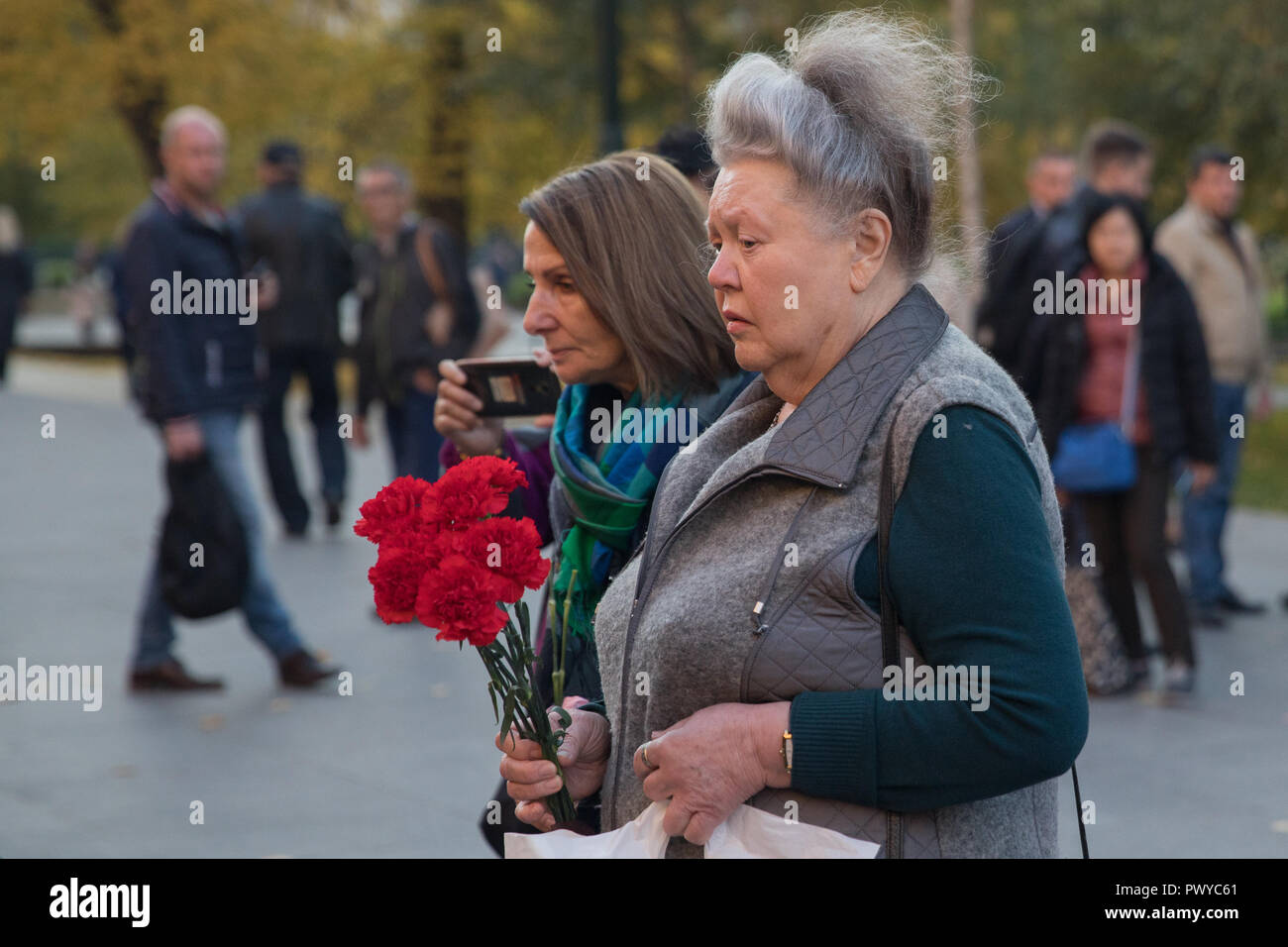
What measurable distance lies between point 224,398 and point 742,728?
17.5ft

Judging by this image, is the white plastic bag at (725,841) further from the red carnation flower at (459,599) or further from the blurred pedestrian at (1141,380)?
the blurred pedestrian at (1141,380)

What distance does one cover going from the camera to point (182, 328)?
6906 mm

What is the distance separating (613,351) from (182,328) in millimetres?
4340

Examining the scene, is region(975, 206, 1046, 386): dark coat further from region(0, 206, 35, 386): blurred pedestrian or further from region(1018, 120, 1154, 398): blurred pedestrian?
region(0, 206, 35, 386): blurred pedestrian

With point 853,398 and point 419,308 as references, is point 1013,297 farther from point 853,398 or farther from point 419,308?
point 853,398

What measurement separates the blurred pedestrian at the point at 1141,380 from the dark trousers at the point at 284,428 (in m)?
5.54

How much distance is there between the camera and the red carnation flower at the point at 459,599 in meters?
2.10

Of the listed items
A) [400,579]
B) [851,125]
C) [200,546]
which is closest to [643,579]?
[400,579]

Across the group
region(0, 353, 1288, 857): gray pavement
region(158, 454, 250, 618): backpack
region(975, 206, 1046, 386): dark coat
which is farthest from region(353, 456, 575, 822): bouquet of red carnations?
region(975, 206, 1046, 386): dark coat

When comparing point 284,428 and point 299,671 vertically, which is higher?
point 284,428

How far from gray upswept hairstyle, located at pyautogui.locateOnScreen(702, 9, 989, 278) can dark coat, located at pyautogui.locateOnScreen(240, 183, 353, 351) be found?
8870 millimetres

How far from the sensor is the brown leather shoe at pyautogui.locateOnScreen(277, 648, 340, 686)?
6.98 m
